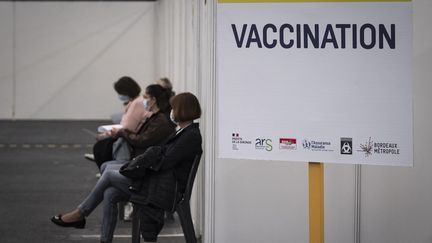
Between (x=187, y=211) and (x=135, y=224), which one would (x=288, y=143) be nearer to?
(x=187, y=211)

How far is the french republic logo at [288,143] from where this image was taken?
3.49 metres

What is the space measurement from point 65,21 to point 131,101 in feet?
39.0

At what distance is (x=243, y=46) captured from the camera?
355 centimetres

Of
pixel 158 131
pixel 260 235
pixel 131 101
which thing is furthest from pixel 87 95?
pixel 260 235

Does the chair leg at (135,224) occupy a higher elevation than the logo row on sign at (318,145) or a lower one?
lower

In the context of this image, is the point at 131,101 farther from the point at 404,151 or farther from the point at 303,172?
the point at 404,151

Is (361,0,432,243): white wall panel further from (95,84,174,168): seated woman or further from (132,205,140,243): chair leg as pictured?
(95,84,174,168): seated woman

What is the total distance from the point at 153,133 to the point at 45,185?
123 inches

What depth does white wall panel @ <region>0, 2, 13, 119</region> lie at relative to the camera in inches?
732

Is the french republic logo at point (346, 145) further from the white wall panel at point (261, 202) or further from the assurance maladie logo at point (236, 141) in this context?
the white wall panel at point (261, 202)

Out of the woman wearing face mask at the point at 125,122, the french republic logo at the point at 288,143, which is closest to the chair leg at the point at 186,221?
the french republic logo at the point at 288,143

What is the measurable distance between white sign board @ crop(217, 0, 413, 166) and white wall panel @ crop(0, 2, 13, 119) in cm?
1597

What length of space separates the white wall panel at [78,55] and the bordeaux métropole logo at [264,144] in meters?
15.4

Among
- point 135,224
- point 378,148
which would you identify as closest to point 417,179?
point 378,148
